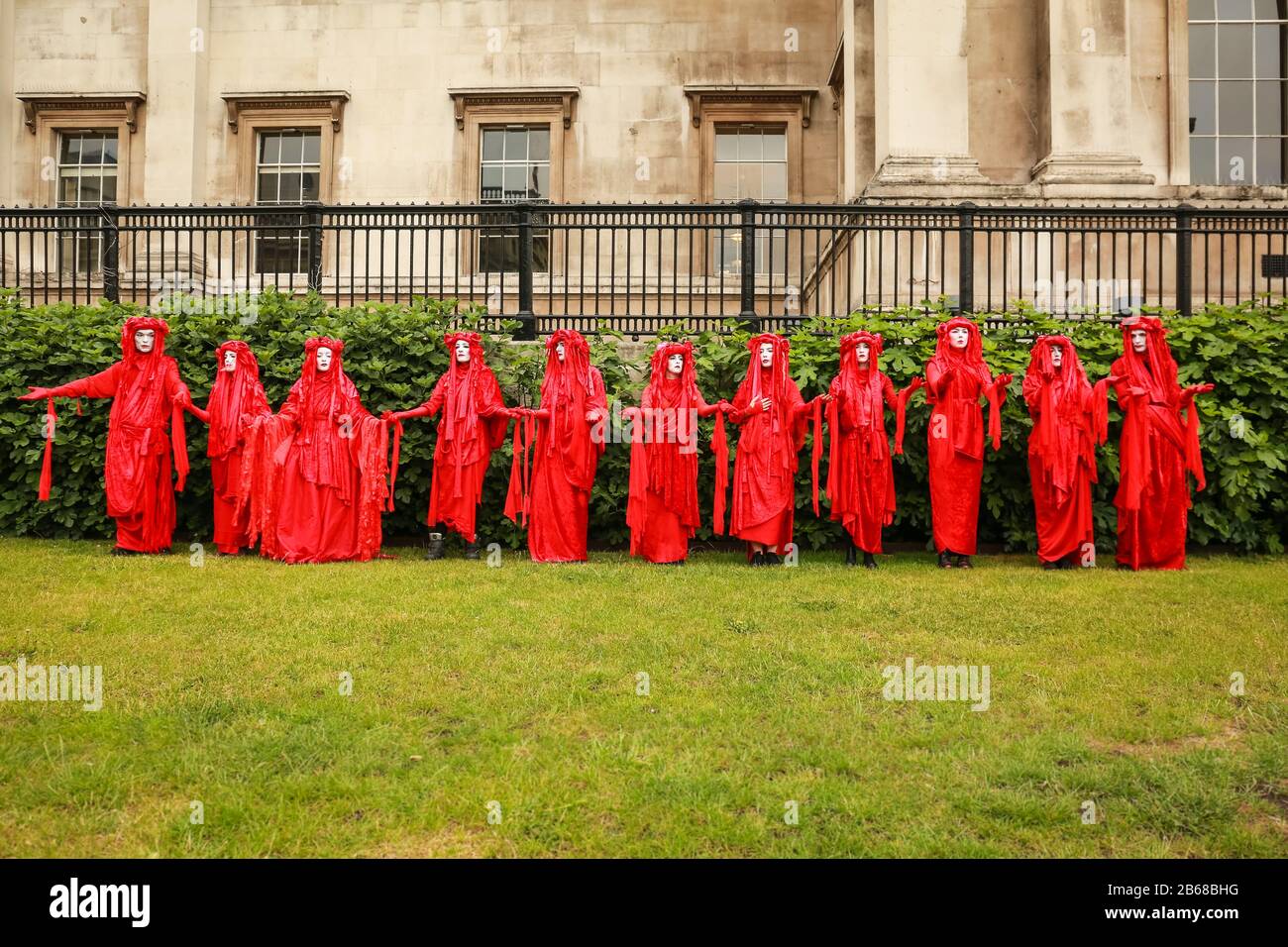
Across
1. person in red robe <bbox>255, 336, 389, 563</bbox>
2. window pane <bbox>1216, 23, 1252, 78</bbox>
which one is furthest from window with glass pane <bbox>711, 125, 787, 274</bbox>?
person in red robe <bbox>255, 336, 389, 563</bbox>

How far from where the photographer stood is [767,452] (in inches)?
311

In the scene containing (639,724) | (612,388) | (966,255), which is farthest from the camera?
(966,255)

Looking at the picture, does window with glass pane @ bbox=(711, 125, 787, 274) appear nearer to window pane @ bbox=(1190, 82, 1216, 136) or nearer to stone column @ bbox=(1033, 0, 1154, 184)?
stone column @ bbox=(1033, 0, 1154, 184)

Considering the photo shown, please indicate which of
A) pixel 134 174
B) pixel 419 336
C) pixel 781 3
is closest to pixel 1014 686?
pixel 419 336

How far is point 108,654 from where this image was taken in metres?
4.76

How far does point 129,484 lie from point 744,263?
6.66m

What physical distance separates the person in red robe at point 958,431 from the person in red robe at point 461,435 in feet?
12.5

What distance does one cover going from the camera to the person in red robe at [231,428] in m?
8.32

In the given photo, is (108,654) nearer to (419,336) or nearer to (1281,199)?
(419,336)

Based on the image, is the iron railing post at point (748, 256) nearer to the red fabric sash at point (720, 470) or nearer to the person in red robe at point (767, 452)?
the person in red robe at point (767, 452)

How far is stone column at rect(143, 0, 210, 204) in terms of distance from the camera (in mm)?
17734

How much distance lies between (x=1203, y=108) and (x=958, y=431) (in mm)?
10499

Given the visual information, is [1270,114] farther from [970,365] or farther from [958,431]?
[958,431]

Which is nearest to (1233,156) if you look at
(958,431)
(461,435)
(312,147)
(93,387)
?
(958,431)
